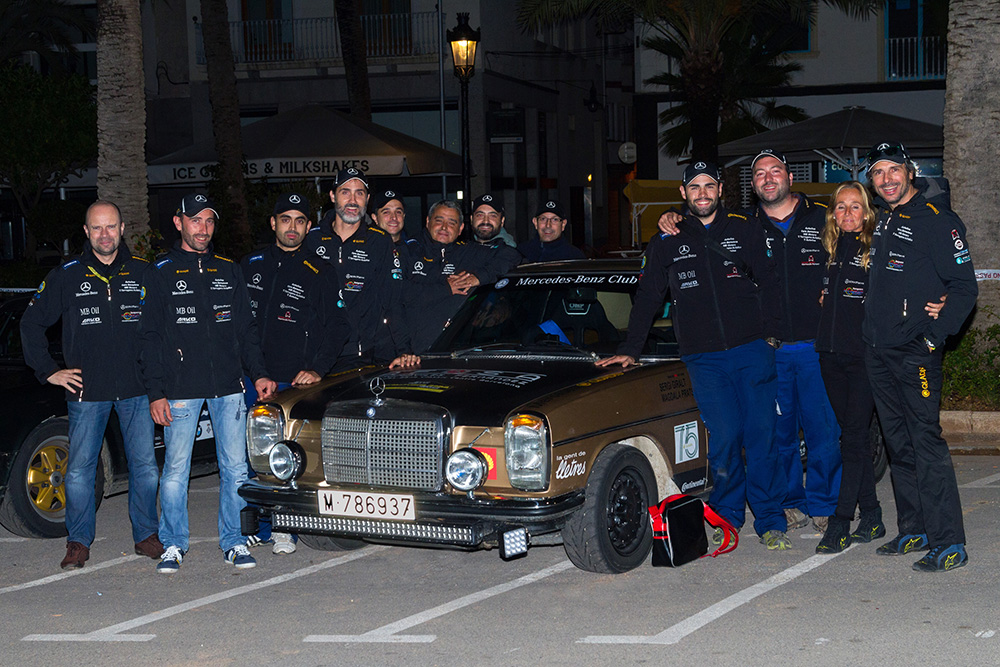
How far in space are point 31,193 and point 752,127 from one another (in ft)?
59.2

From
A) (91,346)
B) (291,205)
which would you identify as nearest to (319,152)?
(291,205)

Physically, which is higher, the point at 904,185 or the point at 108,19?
the point at 108,19

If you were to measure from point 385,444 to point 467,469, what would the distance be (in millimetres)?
481

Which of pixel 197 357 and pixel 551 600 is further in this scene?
pixel 197 357

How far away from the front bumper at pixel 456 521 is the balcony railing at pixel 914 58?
1050 inches

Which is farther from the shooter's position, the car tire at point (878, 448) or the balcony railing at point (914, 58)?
the balcony railing at point (914, 58)

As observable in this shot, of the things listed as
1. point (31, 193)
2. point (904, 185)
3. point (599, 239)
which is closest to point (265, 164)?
point (904, 185)

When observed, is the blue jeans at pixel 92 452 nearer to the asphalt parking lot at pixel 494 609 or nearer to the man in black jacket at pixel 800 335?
the asphalt parking lot at pixel 494 609

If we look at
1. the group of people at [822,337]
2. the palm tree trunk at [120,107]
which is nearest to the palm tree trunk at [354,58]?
the palm tree trunk at [120,107]

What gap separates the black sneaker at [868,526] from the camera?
7.06 meters

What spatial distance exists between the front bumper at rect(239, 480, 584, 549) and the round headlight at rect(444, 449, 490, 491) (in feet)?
0.25

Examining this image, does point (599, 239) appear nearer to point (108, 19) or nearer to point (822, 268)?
point (108, 19)

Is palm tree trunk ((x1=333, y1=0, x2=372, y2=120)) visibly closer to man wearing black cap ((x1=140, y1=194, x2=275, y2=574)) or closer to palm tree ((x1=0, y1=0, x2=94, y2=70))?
palm tree ((x1=0, y1=0, x2=94, y2=70))

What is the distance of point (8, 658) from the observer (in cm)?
550
